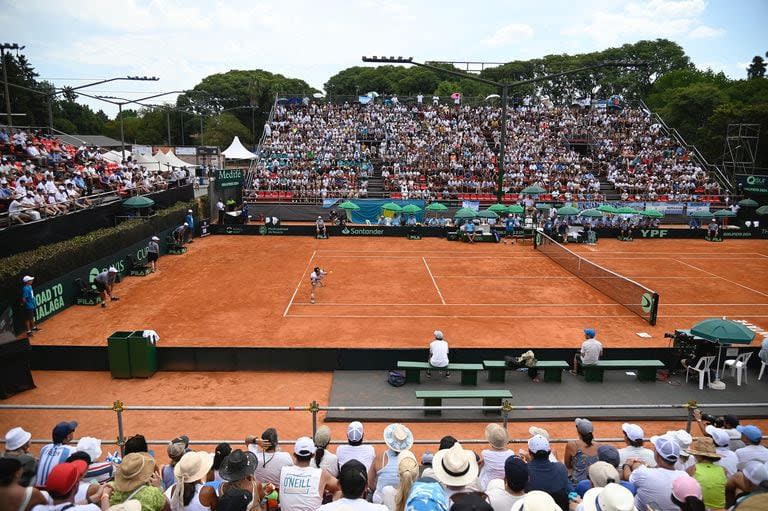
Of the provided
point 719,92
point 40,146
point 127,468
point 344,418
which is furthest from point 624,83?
point 127,468

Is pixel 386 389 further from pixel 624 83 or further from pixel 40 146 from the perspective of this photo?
pixel 624 83

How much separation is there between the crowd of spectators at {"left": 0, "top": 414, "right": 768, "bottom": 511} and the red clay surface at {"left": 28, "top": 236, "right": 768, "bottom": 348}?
33.7 feet

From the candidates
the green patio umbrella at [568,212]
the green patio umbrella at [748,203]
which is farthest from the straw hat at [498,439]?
the green patio umbrella at [748,203]

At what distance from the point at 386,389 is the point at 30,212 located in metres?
17.7

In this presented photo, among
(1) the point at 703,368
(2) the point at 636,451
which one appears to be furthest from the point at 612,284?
(2) the point at 636,451

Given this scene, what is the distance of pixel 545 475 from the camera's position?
620 centimetres

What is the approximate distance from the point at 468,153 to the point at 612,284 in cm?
3025

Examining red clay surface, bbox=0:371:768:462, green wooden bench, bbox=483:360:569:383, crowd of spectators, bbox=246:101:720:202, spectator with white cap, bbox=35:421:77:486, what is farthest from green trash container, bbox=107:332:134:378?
crowd of spectators, bbox=246:101:720:202

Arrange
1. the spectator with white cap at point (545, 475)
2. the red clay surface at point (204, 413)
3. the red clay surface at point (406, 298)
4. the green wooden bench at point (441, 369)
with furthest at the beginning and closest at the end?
the red clay surface at point (406, 298)
the green wooden bench at point (441, 369)
the red clay surface at point (204, 413)
the spectator with white cap at point (545, 475)

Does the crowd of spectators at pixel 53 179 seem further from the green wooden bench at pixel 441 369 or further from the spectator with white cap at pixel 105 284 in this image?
the green wooden bench at pixel 441 369

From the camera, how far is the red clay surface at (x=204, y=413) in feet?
39.6

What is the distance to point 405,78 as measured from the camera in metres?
114

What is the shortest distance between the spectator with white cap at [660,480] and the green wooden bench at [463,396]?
633 centimetres

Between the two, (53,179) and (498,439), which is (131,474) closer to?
(498,439)
